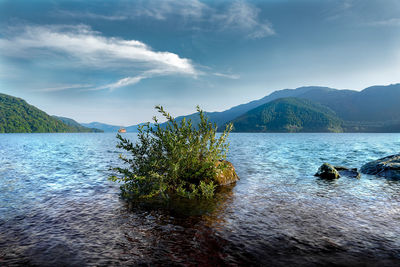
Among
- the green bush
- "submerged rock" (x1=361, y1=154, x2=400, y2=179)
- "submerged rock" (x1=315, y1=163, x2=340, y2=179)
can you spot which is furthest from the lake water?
"submerged rock" (x1=361, y1=154, x2=400, y2=179)

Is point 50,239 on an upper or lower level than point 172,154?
lower

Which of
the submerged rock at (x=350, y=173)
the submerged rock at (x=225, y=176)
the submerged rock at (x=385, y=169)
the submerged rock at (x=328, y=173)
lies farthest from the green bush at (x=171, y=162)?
the submerged rock at (x=385, y=169)

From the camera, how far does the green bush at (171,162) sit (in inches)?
502

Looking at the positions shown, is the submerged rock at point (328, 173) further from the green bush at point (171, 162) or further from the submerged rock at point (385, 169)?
the green bush at point (171, 162)

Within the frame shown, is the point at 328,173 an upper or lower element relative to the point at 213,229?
lower

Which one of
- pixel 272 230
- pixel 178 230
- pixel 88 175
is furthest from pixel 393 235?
pixel 88 175

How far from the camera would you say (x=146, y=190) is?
42.0 ft

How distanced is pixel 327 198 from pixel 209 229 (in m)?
8.21

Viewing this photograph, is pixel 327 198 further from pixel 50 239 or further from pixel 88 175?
pixel 88 175

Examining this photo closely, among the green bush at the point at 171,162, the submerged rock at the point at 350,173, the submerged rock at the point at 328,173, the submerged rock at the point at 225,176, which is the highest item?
the green bush at the point at 171,162

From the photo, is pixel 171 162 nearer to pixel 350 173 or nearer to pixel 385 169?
pixel 350 173

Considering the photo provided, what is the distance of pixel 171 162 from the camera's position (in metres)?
13.0

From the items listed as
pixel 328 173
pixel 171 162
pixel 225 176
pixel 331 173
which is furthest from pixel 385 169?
pixel 171 162

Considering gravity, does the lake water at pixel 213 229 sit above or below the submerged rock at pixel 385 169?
above
